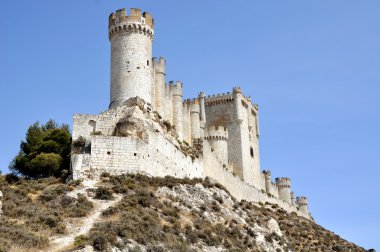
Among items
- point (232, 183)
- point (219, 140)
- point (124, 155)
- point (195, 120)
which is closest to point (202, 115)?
A: point (219, 140)

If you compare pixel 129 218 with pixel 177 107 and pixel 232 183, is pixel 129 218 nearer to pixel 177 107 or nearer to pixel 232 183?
pixel 177 107

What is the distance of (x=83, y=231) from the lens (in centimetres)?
3456

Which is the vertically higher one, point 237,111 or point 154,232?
point 237,111

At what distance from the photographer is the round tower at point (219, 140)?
64.6m

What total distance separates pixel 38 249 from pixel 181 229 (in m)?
10.4

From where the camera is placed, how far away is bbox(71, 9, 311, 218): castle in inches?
1764

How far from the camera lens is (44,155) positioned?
153 ft

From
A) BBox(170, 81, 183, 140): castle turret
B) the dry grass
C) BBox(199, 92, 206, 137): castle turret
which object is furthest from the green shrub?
BBox(199, 92, 206, 137): castle turret

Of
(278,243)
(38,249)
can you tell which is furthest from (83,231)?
(278,243)

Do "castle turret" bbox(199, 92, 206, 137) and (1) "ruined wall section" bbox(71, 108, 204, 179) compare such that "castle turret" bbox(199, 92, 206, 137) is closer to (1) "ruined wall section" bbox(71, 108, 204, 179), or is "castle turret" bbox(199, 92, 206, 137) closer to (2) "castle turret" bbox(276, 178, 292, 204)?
(1) "ruined wall section" bbox(71, 108, 204, 179)

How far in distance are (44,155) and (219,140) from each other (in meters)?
22.9

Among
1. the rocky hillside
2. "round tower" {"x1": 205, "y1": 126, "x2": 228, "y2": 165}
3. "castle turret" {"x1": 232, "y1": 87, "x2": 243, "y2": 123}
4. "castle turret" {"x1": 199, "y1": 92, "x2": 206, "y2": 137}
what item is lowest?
the rocky hillside

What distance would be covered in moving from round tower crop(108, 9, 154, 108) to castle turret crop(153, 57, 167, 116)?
2.34 meters

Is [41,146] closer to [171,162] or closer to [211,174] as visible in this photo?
[171,162]
